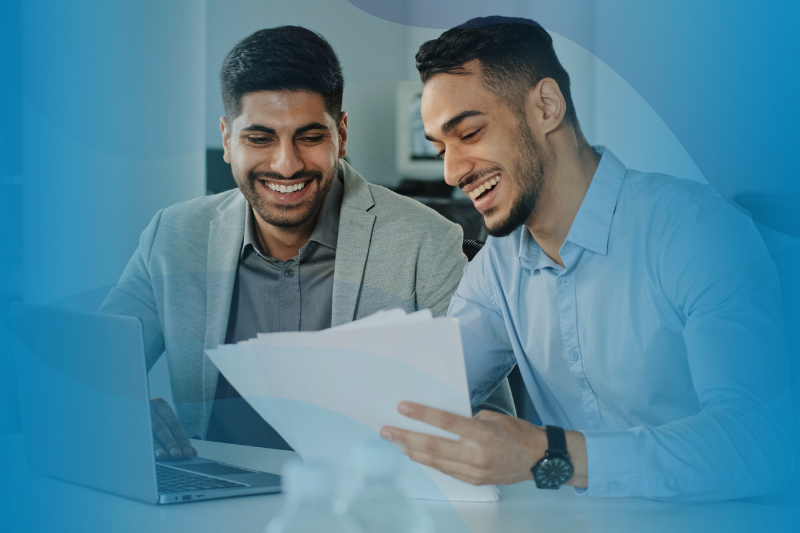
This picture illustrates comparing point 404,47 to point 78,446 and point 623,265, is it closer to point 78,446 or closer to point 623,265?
point 623,265

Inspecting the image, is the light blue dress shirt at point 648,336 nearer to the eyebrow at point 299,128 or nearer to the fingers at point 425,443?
the fingers at point 425,443

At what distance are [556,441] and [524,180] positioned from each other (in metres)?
0.37

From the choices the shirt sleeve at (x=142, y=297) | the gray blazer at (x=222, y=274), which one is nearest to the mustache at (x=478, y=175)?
the gray blazer at (x=222, y=274)

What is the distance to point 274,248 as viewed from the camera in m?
1.10

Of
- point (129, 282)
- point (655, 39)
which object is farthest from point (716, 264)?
point (129, 282)

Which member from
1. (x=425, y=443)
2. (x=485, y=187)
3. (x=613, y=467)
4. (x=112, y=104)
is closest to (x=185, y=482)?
(x=425, y=443)

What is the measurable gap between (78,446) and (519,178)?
0.57 metres

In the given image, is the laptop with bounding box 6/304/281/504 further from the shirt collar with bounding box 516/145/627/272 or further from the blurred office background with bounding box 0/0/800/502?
the shirt collar with bounding box 516/145/627/272

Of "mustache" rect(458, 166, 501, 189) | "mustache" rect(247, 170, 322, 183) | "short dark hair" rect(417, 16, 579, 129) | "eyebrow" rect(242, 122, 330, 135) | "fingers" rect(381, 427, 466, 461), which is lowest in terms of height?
"fingers" rect(381, 427, 466, 461)

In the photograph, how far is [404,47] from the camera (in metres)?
1.01

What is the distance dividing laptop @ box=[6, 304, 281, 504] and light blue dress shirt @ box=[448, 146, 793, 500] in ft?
1.13

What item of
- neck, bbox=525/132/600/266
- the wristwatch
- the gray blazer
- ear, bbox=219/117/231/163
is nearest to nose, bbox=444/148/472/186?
neck, bbox=525/132/600/266

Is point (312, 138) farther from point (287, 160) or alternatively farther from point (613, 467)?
point (613, 467)

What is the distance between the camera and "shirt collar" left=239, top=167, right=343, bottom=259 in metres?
1.07
